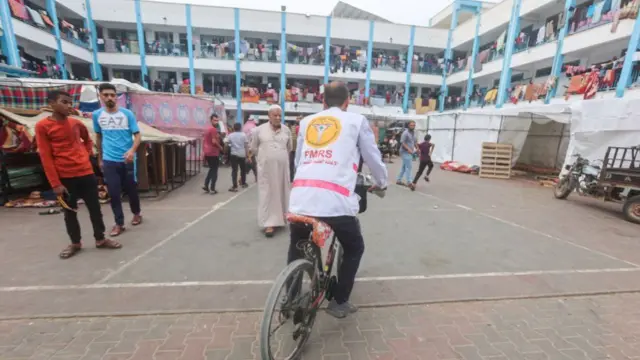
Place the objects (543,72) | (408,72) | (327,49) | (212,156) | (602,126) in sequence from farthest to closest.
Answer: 1. (408,72)
2. (327,49)
3. (543,72)
4. (602,126)
5. (212,156)

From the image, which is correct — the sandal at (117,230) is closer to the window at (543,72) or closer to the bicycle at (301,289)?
the bicycle at (301,289)

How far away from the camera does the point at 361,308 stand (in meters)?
2.65

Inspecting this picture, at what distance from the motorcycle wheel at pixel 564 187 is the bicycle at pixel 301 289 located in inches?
307

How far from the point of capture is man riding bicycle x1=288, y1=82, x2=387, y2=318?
195cm

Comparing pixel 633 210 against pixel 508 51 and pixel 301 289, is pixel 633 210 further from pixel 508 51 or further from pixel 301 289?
pixel 508 51

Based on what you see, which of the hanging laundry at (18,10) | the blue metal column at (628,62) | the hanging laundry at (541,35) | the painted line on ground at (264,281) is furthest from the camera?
the hanging laundry at (541,35)

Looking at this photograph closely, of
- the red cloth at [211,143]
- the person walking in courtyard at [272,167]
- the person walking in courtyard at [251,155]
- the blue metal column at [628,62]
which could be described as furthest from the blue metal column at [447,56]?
the person walking in courtyard at [272,167]

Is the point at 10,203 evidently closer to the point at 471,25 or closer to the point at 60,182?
the point at 60,182

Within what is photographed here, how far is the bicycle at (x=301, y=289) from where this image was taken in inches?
65.8

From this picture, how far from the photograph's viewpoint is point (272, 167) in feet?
13.9

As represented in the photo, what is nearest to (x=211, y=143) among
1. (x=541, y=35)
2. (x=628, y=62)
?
(x=628, y=62)

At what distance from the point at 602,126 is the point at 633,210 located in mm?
3853

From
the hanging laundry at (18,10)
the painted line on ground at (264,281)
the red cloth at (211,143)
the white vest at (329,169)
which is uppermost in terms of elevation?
the hanging laundry at (18,10)

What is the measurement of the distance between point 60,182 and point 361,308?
3.37 meters
